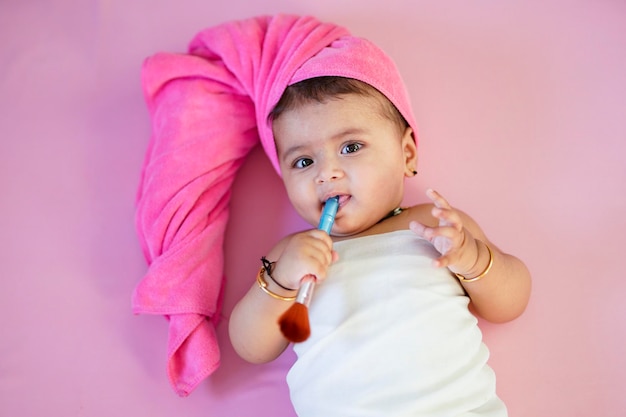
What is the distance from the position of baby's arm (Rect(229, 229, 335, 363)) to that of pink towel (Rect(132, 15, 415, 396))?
11cm

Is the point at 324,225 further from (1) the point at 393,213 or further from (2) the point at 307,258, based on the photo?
(1) the point at 393,213

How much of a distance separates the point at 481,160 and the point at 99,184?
879 mm

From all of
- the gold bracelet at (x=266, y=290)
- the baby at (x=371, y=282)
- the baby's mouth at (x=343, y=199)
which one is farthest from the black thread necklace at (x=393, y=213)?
the gold bracelet at (x=266, y=290)

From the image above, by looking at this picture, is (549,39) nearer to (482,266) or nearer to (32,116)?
(482,266)

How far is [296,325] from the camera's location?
0.82m

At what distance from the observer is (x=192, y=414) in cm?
114

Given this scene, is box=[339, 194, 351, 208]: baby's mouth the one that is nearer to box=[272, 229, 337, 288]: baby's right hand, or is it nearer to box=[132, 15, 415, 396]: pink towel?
box=[272, 229, 337, 288]: baby's right hand

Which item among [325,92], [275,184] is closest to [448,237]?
[325,92]

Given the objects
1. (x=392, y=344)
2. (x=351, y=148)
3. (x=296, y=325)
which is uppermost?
(x=351, y=148)

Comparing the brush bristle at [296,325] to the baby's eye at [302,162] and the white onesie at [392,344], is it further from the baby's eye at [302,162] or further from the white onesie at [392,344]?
the baby's eye at [302,162]

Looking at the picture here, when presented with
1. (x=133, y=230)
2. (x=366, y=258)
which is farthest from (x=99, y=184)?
(x=366, y=258)

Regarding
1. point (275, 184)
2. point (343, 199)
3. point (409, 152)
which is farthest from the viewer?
point (275, 184)

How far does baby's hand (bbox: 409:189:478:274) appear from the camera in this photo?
91 centimetres

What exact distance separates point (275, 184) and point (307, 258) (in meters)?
0.42
